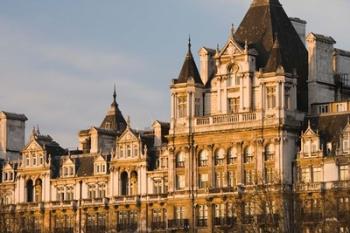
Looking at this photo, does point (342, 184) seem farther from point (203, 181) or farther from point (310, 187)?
point (203, 181)

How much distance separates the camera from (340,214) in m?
151

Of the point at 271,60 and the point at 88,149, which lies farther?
the point at 88,149

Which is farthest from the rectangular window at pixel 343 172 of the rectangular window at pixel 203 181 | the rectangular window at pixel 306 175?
the rectangular window at pixel 203 181

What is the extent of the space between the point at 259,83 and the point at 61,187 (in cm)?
2754

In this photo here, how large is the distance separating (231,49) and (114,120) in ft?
87.8

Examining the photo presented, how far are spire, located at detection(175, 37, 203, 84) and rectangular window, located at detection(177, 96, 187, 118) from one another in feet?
5.22

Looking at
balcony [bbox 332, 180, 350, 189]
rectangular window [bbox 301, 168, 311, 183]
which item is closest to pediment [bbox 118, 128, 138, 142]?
rectangular window [bbox 301, 168, 311, 183]

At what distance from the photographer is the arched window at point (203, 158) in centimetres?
16362

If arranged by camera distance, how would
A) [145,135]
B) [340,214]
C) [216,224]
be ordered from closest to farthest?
1. [340,214]
2. [216,224]
3. [145,135]

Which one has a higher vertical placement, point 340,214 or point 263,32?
point 263,32

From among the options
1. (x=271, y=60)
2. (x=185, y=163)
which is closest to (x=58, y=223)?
(x=185, y=163)

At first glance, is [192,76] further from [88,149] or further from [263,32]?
[88,149]

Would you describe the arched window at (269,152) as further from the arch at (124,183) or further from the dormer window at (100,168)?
the dormer window at (100,168)

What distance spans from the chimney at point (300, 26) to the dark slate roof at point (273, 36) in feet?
11.7
